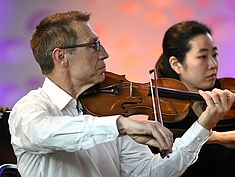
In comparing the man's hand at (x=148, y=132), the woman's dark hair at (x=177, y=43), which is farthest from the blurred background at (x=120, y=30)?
the man's hand at (x=148, y=132)

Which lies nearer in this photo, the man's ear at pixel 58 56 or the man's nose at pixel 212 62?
the man's ear at pixel 58 56

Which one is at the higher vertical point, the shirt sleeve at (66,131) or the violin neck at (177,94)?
the shirt sleeve at (66,131)

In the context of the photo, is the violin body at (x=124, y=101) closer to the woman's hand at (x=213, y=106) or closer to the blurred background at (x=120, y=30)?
the woman's hand at (x=213, y=106)

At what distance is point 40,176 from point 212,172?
0.61 meters

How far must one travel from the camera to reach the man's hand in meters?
0.99

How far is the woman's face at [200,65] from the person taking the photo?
171 centimetres

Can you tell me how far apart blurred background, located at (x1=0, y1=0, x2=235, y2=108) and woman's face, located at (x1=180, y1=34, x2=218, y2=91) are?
36.3 inches

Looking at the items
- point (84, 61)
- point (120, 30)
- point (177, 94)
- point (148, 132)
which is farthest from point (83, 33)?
point (120, 30)

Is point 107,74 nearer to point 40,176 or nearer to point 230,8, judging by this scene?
point 40,176

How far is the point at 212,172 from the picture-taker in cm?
162

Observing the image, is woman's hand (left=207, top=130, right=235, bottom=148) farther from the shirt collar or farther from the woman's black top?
the shirt collar

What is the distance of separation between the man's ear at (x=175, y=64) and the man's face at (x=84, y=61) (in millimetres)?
454

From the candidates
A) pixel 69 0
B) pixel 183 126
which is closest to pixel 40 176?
pixel 183 126

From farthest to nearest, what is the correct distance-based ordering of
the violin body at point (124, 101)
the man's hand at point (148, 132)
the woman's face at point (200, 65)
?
the woman's face at point (200, 65) → the violin body at point (124, 101) → the man's hand at point (148, 132)
